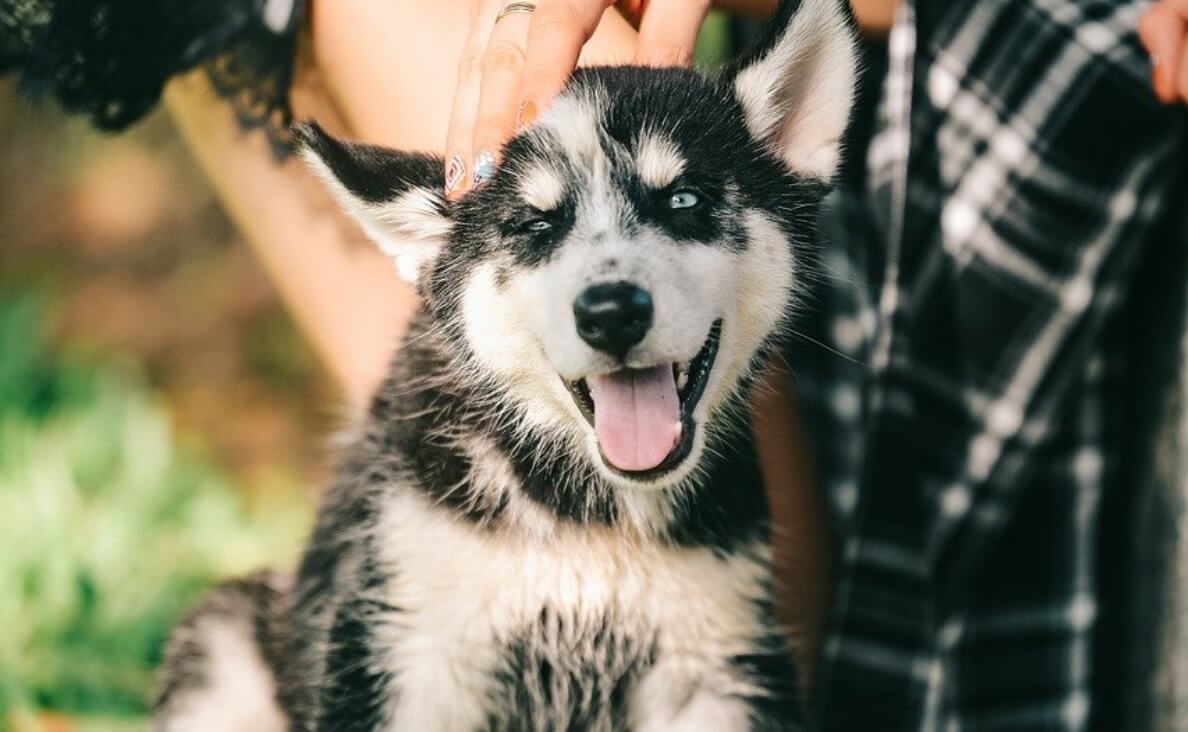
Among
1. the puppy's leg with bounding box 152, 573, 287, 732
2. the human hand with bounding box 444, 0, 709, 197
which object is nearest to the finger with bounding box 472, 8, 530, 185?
the human hand with bounding box 444, 0, 709, 197

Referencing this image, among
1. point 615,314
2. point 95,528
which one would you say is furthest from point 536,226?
point 95,528

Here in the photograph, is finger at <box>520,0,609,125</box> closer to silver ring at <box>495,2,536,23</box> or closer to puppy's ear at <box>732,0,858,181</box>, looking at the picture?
silver ring at <box>495,2,536,23</box>

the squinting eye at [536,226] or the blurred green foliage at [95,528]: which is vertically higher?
the squinting eye at [536,226]

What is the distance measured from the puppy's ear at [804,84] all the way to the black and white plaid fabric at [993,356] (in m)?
0.36

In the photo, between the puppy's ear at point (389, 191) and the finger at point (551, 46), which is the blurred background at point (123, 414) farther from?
the finger at point (551, 46)

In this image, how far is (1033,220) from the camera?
7.36 ft

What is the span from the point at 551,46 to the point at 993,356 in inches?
41.9

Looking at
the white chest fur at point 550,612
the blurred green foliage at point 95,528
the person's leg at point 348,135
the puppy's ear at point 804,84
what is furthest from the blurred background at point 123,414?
the puppy's ear at point 804,84

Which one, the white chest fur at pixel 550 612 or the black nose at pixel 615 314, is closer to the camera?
the black nose at pixel 615 314

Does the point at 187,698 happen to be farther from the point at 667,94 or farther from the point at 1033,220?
the point at 1033,220

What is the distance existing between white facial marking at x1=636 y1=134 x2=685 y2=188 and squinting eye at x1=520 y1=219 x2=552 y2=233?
15 centimetres

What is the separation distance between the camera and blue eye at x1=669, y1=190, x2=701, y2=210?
174cm

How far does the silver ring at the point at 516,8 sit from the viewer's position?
1858 mm

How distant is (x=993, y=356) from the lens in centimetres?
229
